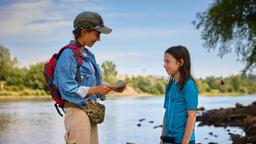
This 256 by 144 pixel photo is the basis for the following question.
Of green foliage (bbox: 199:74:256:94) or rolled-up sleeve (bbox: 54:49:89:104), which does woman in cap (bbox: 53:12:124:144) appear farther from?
green foliage (bbox: 199:74:256:94)

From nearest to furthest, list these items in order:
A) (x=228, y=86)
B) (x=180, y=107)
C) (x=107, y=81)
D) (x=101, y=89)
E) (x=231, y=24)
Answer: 1. (x=101, y=89)
2. (x=180, y=107)
3. (x=231, y=24)
4. (x=107, y=81)
5. (x=228, y=86)

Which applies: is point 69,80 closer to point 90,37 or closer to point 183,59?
point 90,37

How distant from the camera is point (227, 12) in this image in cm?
2666

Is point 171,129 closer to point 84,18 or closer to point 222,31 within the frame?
point 84,18

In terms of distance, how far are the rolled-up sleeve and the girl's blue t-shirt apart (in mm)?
733

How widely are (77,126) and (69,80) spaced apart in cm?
37

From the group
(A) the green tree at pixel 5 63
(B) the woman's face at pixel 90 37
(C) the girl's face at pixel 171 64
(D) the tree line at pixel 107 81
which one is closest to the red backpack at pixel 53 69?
(B) the woman's face at pixel 90 37

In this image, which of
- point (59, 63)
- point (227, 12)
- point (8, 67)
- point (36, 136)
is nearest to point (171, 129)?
point (59, 63)

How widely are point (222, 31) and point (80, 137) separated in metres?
24.2

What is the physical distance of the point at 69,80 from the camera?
13.8 feet

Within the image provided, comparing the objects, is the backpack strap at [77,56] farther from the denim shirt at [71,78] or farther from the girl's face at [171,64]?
the girl's face at [171,64]

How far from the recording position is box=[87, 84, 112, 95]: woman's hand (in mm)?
4172

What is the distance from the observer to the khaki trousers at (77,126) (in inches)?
169

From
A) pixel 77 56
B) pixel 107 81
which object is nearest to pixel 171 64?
pixel 77 56
